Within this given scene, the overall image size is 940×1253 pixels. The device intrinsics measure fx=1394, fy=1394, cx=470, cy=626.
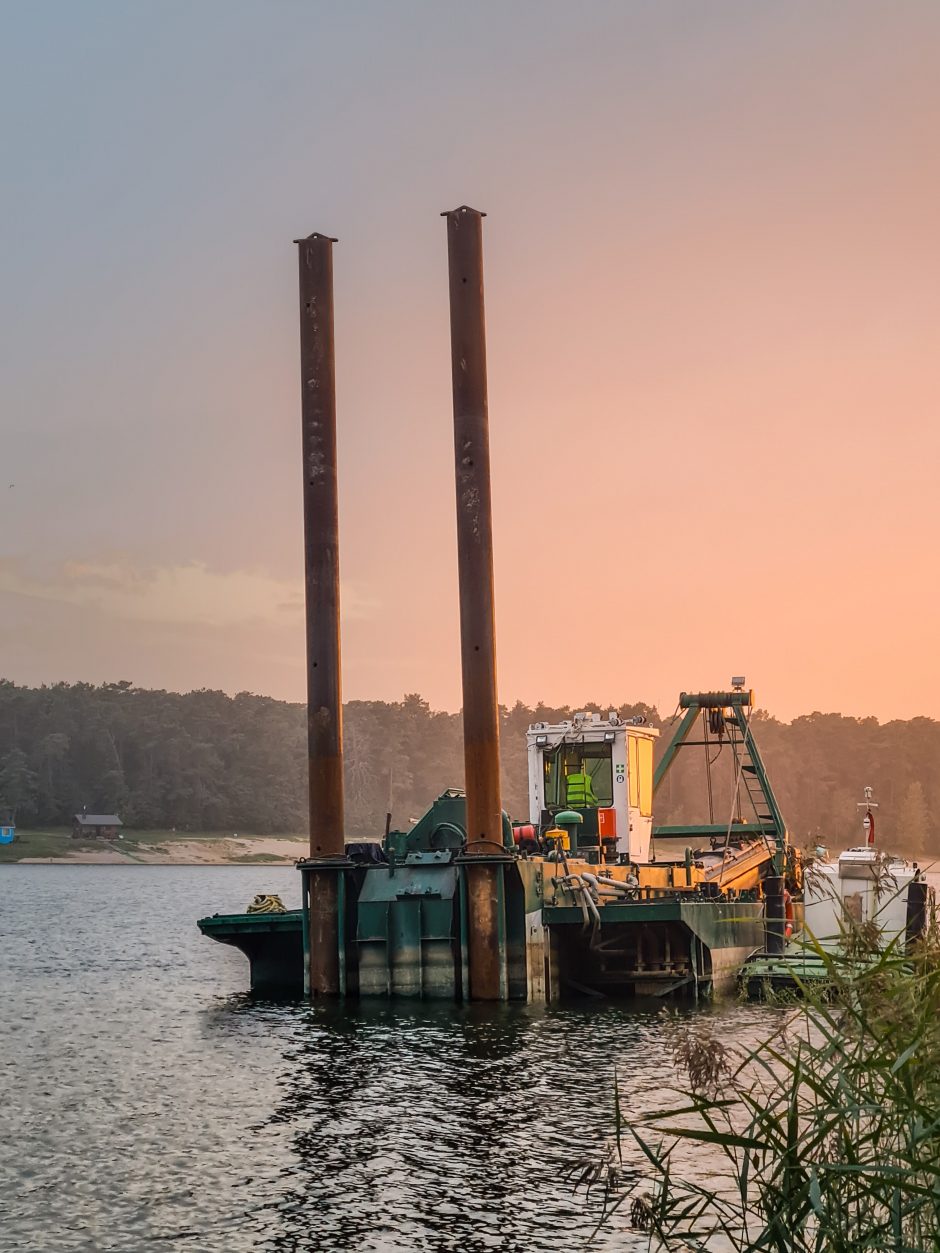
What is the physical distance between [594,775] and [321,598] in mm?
9454

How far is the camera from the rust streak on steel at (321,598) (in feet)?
88.1

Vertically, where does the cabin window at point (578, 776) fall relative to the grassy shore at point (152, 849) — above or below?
above

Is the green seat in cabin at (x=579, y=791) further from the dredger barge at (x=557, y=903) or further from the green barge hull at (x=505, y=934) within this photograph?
the green barge hull at (x=505, y=934)

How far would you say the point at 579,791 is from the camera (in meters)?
33.4

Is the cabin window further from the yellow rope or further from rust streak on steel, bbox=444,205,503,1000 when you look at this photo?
rust streak on steel, bbox=444,205,503,1000

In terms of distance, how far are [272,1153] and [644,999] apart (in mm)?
14821

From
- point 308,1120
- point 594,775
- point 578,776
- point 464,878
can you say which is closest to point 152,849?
point 594,775

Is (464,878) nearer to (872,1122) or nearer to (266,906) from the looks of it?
(266,906)

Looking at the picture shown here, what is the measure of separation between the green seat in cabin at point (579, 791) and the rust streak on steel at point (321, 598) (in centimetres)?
734

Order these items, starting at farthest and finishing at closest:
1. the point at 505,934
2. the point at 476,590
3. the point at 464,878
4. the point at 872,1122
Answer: the point at 476,590 < the point at 505,934 < the point at 464,878 < the point at 872,1122

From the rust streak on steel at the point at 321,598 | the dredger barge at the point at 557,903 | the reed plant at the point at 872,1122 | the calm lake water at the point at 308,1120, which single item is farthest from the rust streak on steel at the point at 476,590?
the reed plant at the point at 872,1122

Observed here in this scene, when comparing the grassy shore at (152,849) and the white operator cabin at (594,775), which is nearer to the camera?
the white operator cabin at (594,775)

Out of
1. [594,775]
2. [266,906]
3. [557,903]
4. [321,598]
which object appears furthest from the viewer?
[594,775]

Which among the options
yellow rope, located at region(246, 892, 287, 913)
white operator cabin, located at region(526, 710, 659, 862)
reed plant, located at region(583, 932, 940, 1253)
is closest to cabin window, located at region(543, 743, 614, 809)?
white operator cabin, located at region(526, 710, 659, 862)
